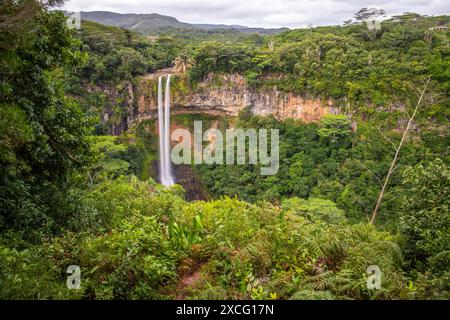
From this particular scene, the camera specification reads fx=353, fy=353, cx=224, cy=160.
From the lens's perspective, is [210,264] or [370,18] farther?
[370,18]

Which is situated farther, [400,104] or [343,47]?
[343,47]

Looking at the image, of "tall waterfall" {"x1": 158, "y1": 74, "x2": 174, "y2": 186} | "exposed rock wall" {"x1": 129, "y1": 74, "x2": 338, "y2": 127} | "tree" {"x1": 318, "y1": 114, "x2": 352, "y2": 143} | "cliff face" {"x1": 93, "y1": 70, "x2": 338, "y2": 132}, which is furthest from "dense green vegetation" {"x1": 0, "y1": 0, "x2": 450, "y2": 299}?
"cliff face" {"x1": 93, "y1": 70, "x2": 338, "y2": 132}

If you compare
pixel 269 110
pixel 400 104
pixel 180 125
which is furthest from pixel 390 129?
pixel 180 125

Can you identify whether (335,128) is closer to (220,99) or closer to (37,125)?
(220,99)

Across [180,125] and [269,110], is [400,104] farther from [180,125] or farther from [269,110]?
[180,125]

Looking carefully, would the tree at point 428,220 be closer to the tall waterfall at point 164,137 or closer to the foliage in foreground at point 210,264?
the foliage in foreground at point 210,264

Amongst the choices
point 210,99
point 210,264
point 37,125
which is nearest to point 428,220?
point 210,264

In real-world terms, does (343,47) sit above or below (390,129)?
above
